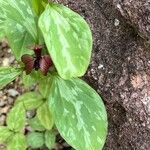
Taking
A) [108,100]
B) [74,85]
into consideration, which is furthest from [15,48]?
[108,100]

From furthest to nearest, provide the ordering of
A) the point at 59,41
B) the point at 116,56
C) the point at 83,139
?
the point at 116,56 < the point at 83,139 < the point at 59,41

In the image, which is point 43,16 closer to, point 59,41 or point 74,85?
point 59,41

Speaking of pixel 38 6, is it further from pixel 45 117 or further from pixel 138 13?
pixel 45 117

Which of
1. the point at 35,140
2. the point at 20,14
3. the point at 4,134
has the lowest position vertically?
the point at 35,140

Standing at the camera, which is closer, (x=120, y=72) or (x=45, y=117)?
(x=120, y=72)

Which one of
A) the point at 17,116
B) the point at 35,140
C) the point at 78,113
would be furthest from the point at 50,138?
the point at 78,113

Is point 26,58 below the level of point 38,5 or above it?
below

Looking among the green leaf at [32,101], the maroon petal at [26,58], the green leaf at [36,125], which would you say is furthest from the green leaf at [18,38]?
the green leaf at [36,125]
